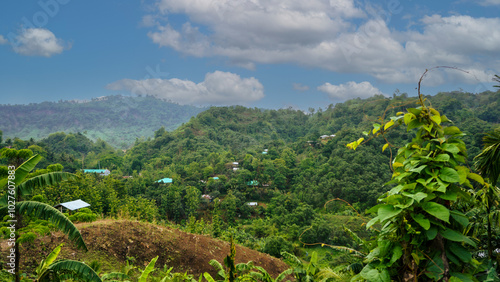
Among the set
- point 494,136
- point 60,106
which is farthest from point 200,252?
point 60,106

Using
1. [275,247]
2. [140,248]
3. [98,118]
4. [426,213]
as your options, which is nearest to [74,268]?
[426,213]

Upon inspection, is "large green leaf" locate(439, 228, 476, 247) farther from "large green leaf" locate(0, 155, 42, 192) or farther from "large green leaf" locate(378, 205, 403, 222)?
"large green leaf" locate(0, 155, 42, 192)

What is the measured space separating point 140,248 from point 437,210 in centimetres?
778

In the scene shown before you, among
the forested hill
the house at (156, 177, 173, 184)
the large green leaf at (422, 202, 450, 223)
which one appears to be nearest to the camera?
the large green leaf at (422, 202, 450, 223)

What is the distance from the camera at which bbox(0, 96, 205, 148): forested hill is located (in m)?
96.8

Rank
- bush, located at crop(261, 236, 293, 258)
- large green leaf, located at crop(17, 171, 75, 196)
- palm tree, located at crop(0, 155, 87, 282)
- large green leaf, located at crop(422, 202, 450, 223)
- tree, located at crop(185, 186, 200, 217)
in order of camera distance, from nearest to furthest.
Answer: large green leaf, located at crop(422, 202, 450, 223)
palm tree, located at crop(0, 155, 87, 282)
large green leaf, located at crop(17, 171, 75, 196)
bush, located at crop(261, 236, 293, 258)
tree, located at crop(185, 186, 200, 217)

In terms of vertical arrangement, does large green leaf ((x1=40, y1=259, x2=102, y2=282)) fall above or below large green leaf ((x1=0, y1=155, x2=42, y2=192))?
below

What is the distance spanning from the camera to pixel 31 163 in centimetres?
340

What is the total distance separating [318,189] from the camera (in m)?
30.4

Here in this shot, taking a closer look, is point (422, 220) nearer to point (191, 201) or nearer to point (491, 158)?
point (491, 158)

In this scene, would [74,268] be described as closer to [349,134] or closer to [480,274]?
[480,274]

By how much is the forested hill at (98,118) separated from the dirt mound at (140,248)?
8265 centimetres

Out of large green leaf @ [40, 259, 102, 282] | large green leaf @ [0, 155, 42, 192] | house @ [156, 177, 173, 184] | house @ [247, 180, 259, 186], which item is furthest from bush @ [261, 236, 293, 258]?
house @ [156, 177, 173, 184]

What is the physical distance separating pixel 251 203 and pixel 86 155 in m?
36.1
